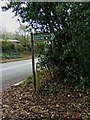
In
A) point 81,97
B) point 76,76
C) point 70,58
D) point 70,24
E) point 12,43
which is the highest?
point 70,24

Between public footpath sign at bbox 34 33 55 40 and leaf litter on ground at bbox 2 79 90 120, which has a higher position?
public footpath sign at bbox 34 33 55 40

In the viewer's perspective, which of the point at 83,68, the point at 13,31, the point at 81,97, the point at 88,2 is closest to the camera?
the point at 13,31

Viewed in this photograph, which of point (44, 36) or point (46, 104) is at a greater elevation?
point (44, 36)

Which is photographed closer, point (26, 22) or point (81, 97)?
point (81, 97)

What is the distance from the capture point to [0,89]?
8.60ft

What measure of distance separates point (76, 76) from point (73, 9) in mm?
740

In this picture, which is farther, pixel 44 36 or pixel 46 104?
pixel 44 36

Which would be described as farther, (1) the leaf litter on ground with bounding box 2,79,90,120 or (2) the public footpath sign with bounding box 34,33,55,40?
(2) the public footpath sign with bounding box 34,33,55,40

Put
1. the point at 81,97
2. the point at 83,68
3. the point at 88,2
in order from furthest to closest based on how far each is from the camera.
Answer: the point at 83,68, the point at 81,97, the point at 88,2

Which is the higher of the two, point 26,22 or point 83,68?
point 26,22

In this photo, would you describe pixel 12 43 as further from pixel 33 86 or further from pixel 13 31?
pixel 33 86

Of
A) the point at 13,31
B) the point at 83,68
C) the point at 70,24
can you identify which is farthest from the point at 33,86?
the point at 13,31

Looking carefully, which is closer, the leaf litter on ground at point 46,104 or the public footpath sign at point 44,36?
the leaf litter on ground at point 46,104

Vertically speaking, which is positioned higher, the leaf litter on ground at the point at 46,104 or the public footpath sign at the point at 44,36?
the public footpath sign at the point at 44,36
